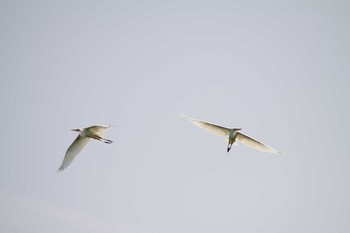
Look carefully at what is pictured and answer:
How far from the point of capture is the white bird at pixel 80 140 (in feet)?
88.6

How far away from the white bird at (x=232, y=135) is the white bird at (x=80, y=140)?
547 cm

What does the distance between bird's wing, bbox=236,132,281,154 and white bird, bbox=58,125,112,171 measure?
8010 millimetres

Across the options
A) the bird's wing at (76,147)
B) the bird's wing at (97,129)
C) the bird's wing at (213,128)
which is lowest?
the bird's wing at (76,147)

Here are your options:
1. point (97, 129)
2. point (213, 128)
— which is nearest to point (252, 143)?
point (213, 128)

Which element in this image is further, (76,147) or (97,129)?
(76,147)

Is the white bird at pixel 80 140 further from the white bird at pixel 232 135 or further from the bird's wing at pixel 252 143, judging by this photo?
the bird's wing at pixel 252 143

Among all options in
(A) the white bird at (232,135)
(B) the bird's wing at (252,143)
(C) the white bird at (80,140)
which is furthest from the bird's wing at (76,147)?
(B) the bird's wing at (252,143)

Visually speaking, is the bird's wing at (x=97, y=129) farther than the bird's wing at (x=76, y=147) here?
No

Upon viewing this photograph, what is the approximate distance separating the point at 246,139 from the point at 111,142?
8168mm

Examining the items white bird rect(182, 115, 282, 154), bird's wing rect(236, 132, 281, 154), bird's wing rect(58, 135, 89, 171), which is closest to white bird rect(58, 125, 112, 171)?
bird's wing rect(58, 135, 89, 171)

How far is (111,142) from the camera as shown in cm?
2600

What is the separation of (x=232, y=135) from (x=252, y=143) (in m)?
1.64

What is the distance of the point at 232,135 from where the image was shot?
27.5m

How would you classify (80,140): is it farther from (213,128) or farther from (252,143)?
(252,143)
